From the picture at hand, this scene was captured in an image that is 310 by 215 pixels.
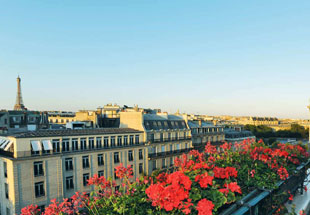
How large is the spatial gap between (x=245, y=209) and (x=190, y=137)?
41.5 meters

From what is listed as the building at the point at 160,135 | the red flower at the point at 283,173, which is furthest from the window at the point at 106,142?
the red flower at the point at 283,173

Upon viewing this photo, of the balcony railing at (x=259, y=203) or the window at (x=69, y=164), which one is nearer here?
the balcony railing at (x=259, y=203)

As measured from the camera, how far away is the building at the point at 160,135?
133ft

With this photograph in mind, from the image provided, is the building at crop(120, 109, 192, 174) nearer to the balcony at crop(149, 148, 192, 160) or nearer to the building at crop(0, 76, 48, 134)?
the balcony at crop(149, 148, 192, 160)

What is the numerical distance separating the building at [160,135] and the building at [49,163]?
757cm

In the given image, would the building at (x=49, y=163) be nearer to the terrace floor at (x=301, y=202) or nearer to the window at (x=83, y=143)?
the window at (x=83, y=143)

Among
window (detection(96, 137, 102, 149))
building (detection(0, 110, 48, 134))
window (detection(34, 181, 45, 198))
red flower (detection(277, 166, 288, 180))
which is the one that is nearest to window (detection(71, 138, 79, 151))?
window (detection(96, 137, 102, 149))

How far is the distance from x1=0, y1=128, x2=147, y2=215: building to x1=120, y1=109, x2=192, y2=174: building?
757 cm

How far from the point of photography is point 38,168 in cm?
2567

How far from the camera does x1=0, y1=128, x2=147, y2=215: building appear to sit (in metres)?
24.2

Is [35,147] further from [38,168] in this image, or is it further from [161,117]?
[161,117]

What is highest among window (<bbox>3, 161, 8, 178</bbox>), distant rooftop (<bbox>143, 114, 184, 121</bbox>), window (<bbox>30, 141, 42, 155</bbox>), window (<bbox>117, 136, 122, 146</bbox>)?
distant rooftop (<bbox>143, 114, 184, 121</bbox>)

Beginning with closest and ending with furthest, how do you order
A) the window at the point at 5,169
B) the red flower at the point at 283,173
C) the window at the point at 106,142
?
the red flower at the point at 283,173 → the window at the point at 5,169 → the window at the point at 106,142

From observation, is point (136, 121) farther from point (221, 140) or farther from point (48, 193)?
point (221, 140)
